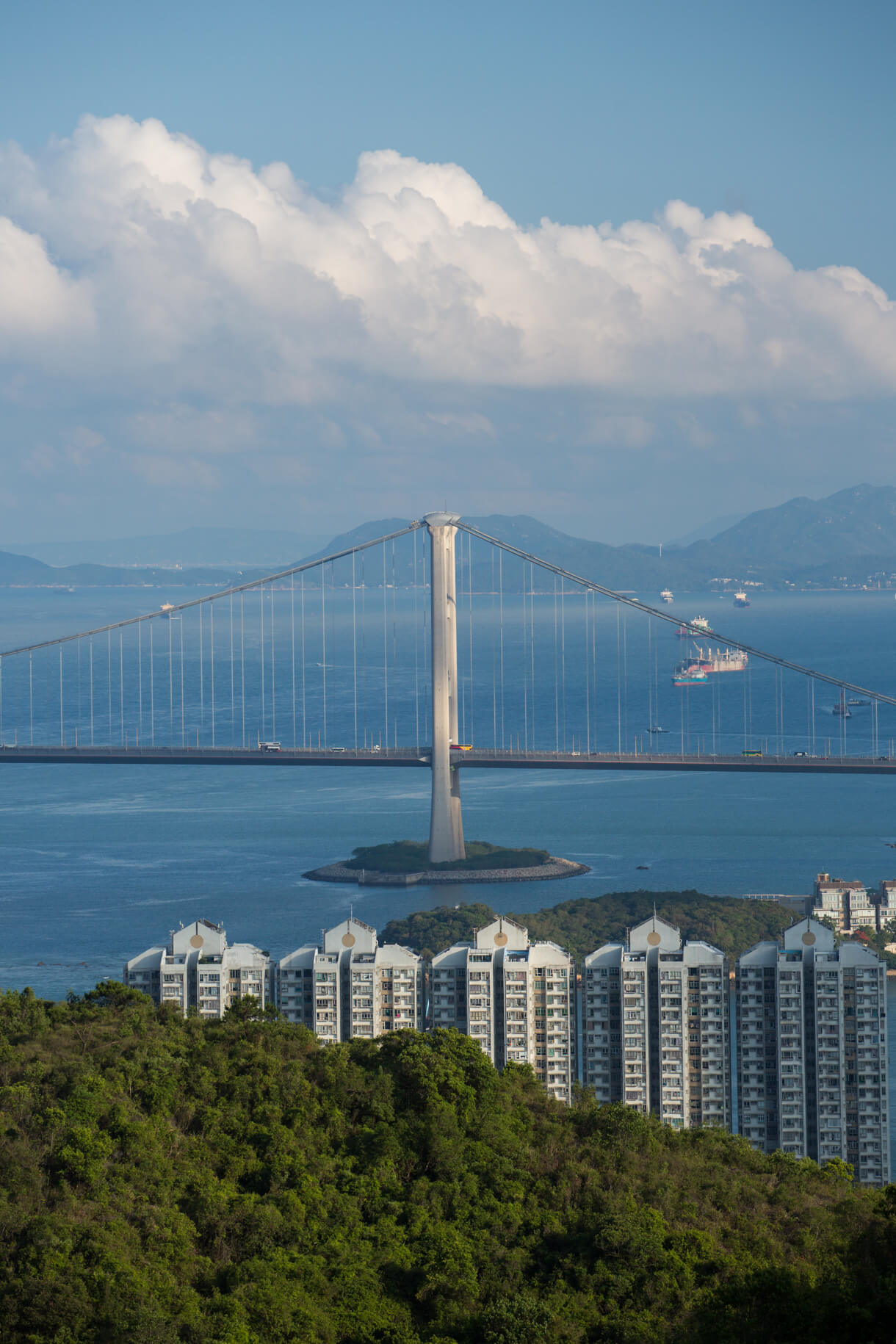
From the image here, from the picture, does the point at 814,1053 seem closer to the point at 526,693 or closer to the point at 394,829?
the point at 394,829

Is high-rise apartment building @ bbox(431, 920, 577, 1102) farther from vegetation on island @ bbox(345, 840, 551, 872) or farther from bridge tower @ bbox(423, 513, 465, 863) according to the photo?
bridge tower @ bbox(423, 513, 465, 863)

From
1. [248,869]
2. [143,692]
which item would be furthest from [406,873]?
[143,692]

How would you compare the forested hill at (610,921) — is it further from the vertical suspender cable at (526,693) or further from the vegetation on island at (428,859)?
the vertical suspender cable at (526,693)

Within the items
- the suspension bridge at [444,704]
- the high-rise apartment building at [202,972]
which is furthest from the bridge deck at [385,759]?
the high-rise apartment building at [202,972]

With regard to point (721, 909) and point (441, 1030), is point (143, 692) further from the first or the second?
point (441, 1030)

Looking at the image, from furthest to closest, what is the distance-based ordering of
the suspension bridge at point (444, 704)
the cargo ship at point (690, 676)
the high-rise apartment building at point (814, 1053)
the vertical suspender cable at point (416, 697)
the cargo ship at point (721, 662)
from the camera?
1. the cargo ship at point (721, 662)
2. the cargo ship at point (690, 676)
3. the vertical suspender cable at point (416, 697)
4. the suspension bridge at point (444, 704)
5. the high-rise apartment building at point (814, 1053)

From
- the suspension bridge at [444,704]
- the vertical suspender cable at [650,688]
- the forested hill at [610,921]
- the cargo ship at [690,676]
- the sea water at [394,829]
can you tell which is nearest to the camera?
the forested hill at [610,921]

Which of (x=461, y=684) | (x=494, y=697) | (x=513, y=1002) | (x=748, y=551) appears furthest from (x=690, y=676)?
(x=748, y=551)
